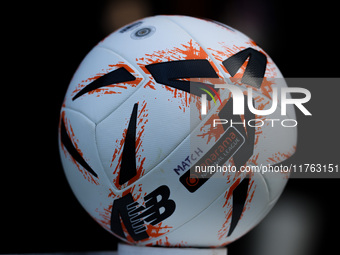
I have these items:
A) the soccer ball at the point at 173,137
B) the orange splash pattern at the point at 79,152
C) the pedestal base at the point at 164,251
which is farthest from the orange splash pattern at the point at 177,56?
the pedestal base at the point at 164,251

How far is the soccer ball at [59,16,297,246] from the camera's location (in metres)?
1.84

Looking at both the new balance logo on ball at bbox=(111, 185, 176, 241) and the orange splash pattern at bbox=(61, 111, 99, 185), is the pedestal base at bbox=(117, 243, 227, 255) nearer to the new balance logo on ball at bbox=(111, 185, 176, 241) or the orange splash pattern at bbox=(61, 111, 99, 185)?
the new balance logo on ball at bbox=(111, 185, 176, 241)

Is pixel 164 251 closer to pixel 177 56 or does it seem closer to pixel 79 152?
pixel 79 152

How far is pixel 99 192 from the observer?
77.9 inches

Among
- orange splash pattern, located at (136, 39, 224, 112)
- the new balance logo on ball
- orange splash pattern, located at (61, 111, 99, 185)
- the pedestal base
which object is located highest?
orange splash pattern, located at (136, 39, 224, 112)

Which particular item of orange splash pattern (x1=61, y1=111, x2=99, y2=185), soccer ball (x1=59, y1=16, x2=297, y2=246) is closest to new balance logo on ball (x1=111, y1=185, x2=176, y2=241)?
soccer ball (x1=59, y1=16, x2=297, y2=246)

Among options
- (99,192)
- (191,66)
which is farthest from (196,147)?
(99,192)

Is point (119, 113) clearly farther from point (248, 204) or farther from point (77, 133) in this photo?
point (248, 204)

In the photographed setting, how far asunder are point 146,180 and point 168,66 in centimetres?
40

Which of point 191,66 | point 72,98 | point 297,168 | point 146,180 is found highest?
point 191,66

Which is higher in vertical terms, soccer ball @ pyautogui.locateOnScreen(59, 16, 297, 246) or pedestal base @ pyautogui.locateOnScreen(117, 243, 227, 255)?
soccer ball @ pyautogui.locateOnScreen(59, 16, 297, 246)

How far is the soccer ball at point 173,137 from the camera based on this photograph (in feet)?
6.04

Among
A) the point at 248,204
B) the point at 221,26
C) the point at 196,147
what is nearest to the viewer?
the point at 196,147

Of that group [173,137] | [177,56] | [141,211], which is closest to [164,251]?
[141,211]
